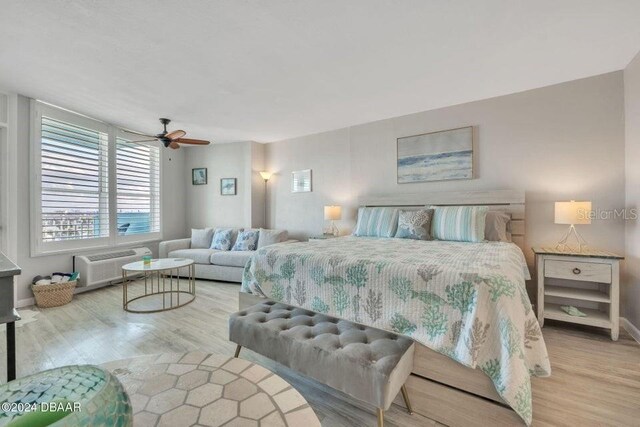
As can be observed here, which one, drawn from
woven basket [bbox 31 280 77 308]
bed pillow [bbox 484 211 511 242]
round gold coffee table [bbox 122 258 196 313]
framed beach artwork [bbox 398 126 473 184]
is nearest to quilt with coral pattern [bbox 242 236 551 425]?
bed pillow [bbox 484 211 511 242]

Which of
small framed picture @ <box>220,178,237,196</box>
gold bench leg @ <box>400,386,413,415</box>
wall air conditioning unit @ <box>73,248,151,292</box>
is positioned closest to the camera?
gold bench leg @ <box>400,386,413,415</box>

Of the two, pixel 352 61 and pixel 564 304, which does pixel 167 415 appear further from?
pixel 564 304

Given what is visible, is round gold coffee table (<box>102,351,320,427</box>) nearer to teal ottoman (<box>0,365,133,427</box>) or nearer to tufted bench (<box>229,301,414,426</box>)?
teal ottoman (<box>0,365,133,427</box>)

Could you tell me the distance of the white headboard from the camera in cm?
299

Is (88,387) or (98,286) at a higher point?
(88,387)

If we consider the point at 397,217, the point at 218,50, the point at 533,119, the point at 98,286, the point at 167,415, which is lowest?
the point at 98,286

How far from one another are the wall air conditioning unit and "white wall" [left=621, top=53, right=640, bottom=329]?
233 inches

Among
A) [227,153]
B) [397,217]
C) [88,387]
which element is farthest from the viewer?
[227,153]

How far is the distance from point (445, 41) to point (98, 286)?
517cm

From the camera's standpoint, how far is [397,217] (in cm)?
338

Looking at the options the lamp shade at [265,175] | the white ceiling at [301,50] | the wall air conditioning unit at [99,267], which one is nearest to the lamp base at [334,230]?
the lamp shade at [265,175]

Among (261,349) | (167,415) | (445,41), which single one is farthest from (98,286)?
(445,41)

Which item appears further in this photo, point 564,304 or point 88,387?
point 564,304

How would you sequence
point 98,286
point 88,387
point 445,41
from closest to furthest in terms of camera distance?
point 88,387
point 445,41
point 98,286
